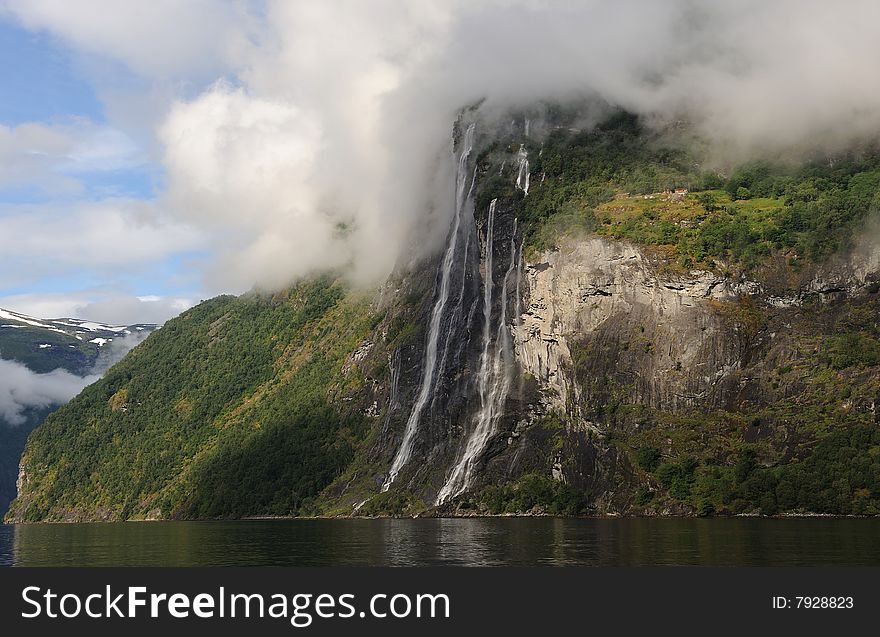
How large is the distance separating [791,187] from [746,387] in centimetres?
4098

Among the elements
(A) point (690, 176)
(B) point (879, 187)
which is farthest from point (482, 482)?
(B) point (879, 187)

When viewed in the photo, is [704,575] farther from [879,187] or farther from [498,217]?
[498,217]

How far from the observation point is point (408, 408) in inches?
6885

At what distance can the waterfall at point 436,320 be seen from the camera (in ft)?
557

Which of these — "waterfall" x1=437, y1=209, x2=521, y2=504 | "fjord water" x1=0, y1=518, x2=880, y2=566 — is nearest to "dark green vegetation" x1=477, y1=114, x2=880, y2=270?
"waterfall" x1=437, y1=209, x2=521, y2=504

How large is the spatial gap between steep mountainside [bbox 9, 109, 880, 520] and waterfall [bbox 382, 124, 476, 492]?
452mm

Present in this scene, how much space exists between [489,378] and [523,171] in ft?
135

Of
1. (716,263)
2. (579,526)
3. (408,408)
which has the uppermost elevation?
(716,263)

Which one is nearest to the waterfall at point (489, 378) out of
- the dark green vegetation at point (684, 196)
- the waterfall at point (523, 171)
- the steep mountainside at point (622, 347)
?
the steep mountainside at point (622, 347)

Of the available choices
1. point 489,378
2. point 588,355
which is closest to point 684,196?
point 588,355

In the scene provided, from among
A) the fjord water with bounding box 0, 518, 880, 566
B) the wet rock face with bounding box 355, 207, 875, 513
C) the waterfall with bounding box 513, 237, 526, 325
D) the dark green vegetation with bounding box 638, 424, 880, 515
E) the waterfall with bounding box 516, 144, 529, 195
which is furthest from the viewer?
the waterfall with bounding box 516, 144, 529, 195

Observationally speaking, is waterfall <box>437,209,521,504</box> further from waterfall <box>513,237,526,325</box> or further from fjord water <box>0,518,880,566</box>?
fjord water <box>0,518,880,566</box>

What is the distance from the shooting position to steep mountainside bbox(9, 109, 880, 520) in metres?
130

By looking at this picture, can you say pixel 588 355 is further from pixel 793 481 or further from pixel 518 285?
pixel 793 481
